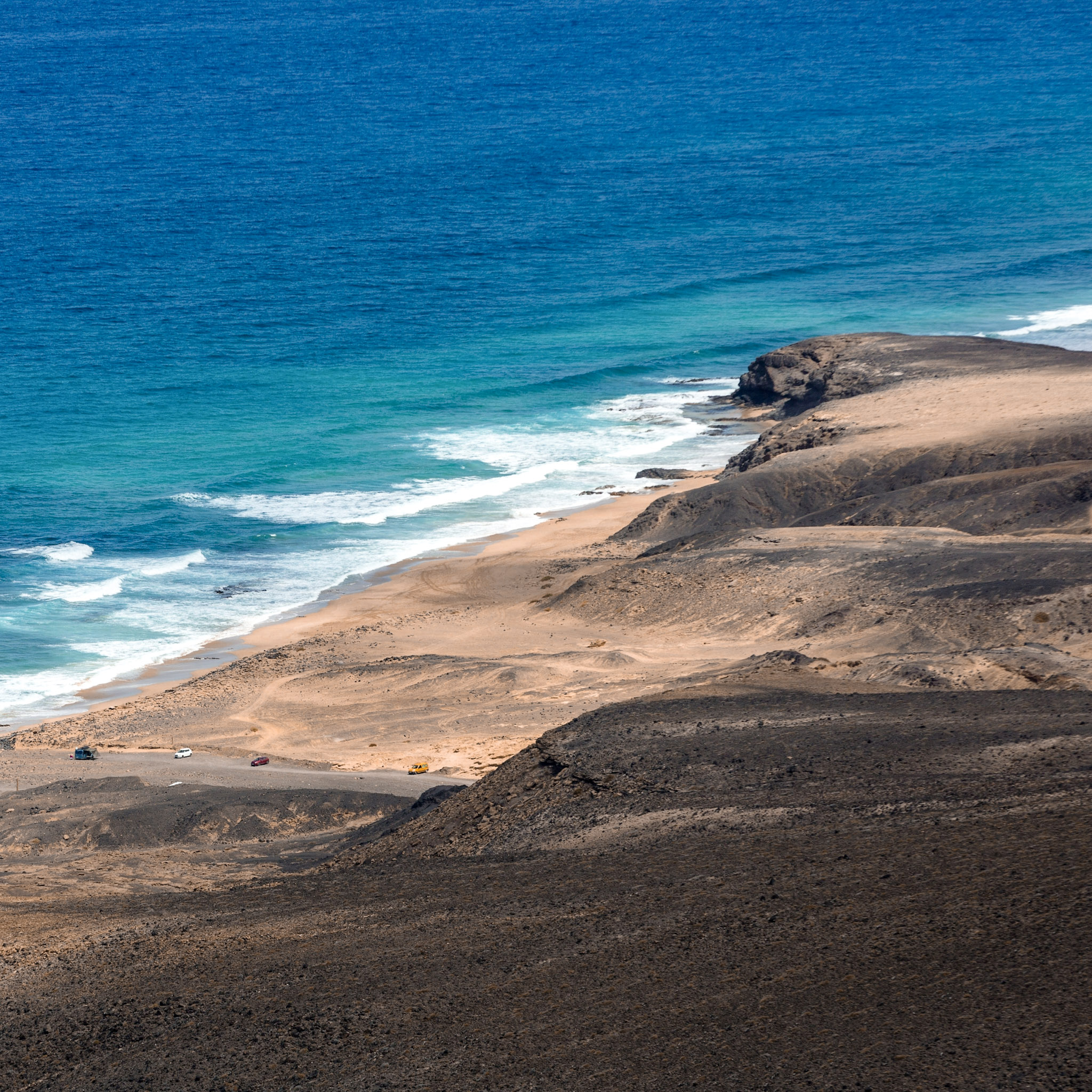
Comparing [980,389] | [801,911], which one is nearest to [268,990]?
[801,911]

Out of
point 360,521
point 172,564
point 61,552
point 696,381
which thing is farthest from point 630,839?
point 696,381

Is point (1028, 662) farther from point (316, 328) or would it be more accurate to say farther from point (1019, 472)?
point (316, 328)

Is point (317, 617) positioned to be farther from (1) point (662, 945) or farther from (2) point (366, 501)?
(1) point (662, 945)

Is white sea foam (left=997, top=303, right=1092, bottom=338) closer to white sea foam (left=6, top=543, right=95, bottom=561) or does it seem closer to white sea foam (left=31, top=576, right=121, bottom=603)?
white sea foam (left=6, top=543, right=95, bottom=561)

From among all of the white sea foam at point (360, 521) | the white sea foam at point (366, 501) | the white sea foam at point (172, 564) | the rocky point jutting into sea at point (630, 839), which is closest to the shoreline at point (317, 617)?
the white sea foam at point (360, 521)

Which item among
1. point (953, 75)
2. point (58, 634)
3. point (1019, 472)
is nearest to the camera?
point (1019, 472)

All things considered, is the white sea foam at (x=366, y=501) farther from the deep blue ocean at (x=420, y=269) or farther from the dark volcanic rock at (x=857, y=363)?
the dark volcanic rock at (x=857, y=363)
